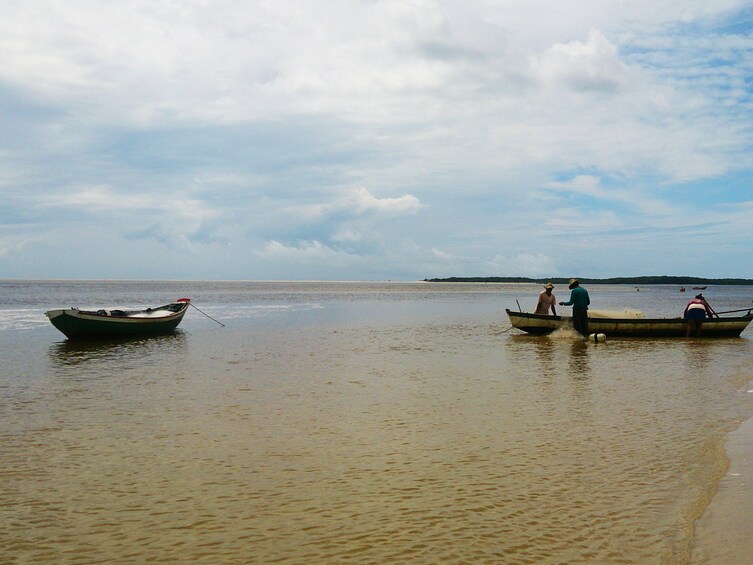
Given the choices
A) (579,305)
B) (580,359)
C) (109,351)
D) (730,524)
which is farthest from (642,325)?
(730,524)

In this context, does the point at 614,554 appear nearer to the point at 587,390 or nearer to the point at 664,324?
the point at 587,390

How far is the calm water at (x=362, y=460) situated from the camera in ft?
19.0

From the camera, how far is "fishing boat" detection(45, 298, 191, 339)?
970 inches

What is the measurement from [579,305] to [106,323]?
19068 mm

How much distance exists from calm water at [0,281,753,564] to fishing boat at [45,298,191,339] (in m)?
6.94

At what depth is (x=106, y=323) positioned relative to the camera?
2562 centimetres

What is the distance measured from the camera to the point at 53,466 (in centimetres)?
813

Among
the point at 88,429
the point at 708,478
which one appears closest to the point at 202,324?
the point at 88,429

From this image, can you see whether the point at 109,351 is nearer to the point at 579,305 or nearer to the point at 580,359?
the point at 580,359

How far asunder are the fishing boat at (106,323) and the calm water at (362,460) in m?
6.94

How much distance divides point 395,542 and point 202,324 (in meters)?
31.7

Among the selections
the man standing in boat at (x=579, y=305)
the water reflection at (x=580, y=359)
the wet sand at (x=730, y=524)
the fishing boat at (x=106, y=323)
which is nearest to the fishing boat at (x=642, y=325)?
the man standing in boat at (x=579, y=305)

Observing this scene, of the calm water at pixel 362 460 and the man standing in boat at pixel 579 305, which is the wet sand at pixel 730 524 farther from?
the man standing in boat at pixel 579 305

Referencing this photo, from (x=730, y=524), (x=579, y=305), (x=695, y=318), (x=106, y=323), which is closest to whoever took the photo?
(x=730, y=524)
